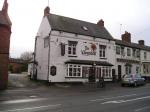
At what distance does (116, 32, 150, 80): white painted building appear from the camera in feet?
127

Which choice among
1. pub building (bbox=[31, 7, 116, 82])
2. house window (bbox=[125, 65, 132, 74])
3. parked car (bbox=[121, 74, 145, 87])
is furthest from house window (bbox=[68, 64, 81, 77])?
house window (bbox=[125, 65, 132, 74])

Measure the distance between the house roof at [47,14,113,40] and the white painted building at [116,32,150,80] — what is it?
167 inches

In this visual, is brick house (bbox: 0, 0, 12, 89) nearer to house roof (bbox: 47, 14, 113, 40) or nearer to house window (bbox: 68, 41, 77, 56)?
house roof (bbox: 47, 14, 113, 40)

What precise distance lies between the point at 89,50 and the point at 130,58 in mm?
11892

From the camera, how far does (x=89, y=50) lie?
109ft

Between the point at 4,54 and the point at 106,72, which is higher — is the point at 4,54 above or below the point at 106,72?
above

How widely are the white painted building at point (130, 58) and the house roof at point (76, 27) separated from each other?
13.9ft

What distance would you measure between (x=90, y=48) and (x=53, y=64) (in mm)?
7461

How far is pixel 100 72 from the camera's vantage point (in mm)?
33656

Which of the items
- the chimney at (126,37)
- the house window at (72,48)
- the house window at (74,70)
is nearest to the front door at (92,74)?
the house window at (74,70)

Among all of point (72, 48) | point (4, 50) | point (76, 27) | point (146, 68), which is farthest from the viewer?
point (146, 68)

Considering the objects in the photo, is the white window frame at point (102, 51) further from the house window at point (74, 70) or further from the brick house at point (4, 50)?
the brick house at point (4, 50)

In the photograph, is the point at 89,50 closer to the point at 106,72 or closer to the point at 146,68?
the point at 106,72

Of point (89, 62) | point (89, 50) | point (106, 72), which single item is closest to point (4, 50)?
point (89, 62)
